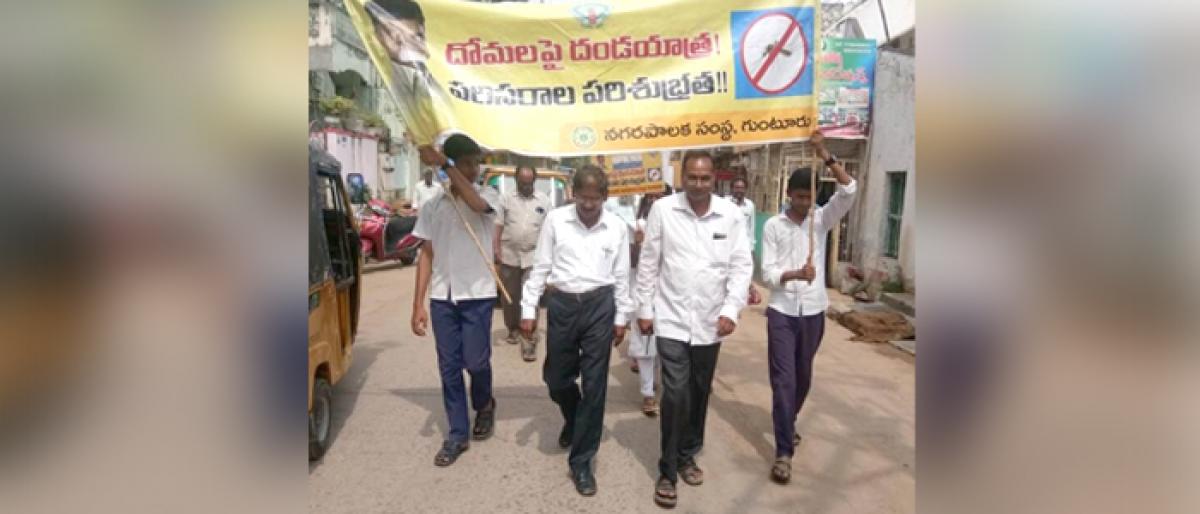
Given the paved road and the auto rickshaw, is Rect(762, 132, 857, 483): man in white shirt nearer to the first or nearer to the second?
the paved road

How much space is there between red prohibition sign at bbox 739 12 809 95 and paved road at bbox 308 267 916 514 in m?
2.06

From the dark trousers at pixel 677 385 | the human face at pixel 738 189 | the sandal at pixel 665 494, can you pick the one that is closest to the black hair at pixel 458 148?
the dark trousers at pixel 677 385

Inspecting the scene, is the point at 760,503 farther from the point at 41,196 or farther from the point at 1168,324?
the point at 41,196

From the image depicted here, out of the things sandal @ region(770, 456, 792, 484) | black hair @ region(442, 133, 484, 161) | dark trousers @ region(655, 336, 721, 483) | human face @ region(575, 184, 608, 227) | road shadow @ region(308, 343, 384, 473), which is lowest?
road shadow @ region(308, 343, 384, 473)

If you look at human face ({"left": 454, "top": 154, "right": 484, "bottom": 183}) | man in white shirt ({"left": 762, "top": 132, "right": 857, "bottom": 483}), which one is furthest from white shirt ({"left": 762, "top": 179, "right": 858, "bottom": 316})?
human face ({"left": 454, "top": 154, "right": 484, "bottom": 183})

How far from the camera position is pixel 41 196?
0.92 metres

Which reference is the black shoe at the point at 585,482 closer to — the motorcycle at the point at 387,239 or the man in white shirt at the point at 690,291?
the man in white shirt at the point at 690,291

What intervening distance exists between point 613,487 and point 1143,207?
2.92 metres

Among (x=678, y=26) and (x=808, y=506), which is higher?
(x=678, y=26)

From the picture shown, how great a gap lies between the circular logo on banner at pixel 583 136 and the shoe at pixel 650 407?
7.55 feet

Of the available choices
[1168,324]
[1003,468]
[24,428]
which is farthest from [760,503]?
[24,428]

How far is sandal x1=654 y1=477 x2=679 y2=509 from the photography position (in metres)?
3.25

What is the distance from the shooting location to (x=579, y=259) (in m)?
3.54

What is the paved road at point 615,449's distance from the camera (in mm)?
3330
